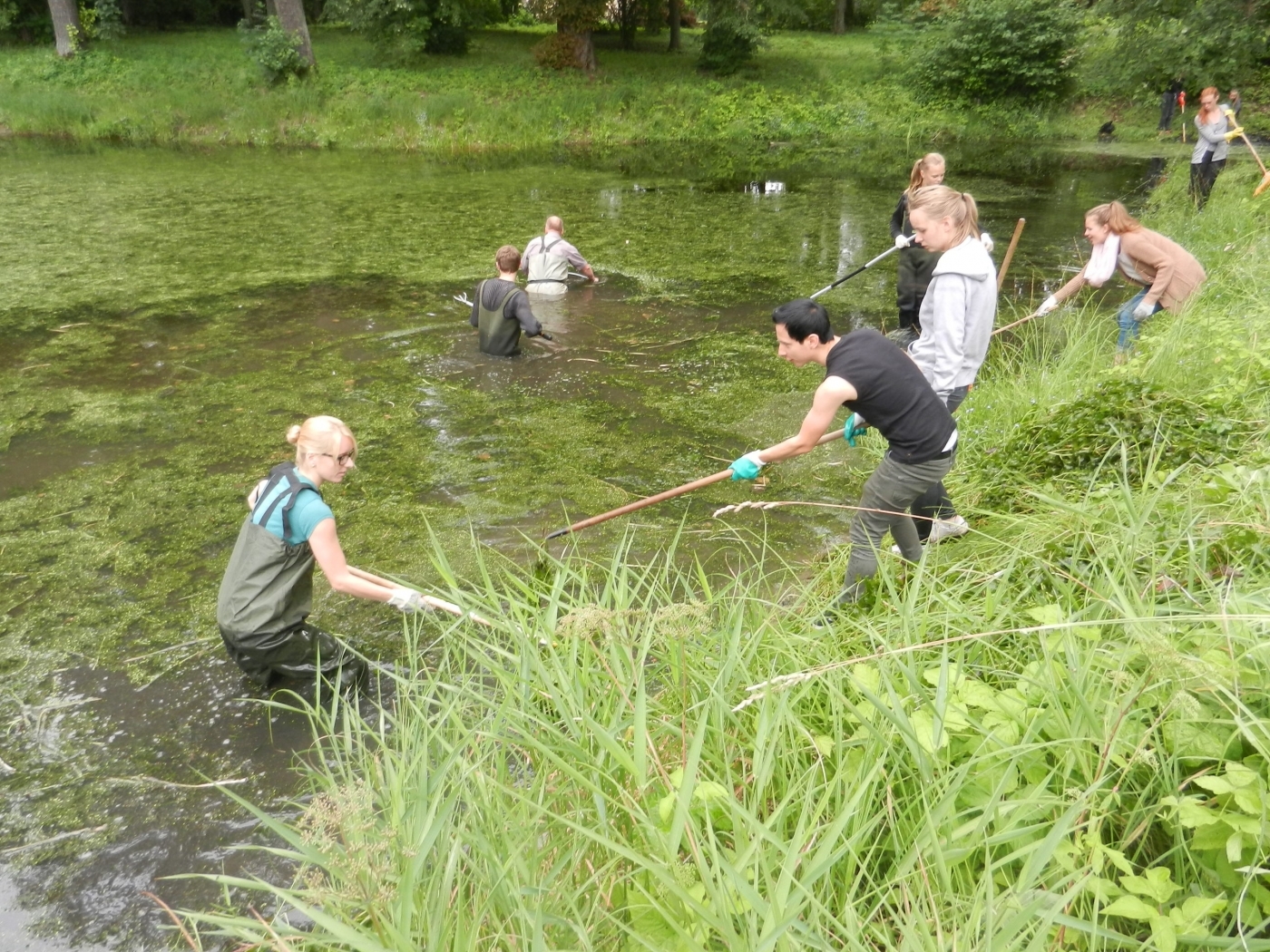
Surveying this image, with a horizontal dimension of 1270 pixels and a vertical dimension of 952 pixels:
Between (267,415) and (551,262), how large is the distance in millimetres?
3071

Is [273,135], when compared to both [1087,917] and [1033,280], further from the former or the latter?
[1087,917]

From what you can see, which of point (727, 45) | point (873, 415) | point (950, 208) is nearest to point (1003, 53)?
point (727, 45)

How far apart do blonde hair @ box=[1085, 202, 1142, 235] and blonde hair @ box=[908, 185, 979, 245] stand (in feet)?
6.61

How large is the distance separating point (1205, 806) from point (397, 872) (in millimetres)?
1660

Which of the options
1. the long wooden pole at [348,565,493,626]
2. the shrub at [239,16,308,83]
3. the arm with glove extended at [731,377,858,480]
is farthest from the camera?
the shrub at [239,16,308,83]

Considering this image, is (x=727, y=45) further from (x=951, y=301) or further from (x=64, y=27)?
(x=951, y=301)

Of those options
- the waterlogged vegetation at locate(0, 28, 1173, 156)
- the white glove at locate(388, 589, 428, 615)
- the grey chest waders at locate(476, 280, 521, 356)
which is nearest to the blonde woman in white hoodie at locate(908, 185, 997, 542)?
the white glove at locate(388, 589, 428, 615)

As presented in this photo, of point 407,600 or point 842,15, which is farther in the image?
point 842,15

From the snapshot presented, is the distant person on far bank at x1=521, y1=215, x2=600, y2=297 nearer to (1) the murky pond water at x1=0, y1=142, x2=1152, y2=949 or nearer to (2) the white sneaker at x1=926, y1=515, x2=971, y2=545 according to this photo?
(1) the murky pond water at x1=0, y1=142, x2=1152, y2=949

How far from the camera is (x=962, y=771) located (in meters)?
1.84

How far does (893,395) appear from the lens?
3.07 m

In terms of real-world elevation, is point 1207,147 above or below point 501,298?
above

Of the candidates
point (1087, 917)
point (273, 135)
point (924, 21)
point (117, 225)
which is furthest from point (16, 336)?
point (924, 21)

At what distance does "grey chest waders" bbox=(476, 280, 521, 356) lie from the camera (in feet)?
21.6
